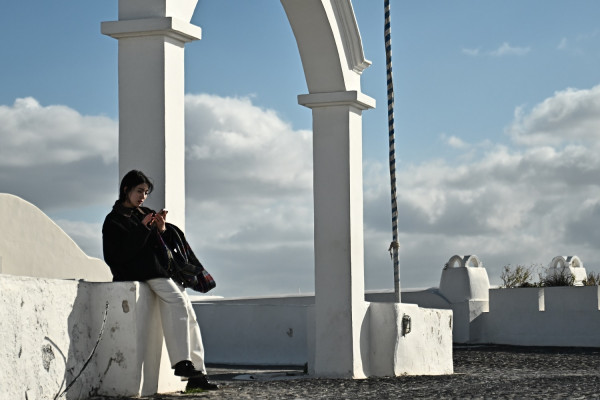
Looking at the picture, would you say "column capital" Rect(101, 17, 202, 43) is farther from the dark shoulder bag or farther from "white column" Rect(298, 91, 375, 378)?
"white column" Rect(298, 91, 375, 378)

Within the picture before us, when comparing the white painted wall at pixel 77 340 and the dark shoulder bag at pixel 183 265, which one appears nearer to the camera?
the white painted wall at pixel 77 340

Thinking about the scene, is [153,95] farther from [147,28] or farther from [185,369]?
[185,369]

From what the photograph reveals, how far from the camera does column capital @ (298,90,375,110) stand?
28.1 ft

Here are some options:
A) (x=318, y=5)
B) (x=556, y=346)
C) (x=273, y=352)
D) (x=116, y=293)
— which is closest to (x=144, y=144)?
(x=116, y=293)

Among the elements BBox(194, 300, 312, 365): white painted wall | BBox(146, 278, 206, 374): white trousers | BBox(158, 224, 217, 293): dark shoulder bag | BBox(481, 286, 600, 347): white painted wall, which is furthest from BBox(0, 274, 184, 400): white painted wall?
BBox(481, 286, 600, 347): white painted wall

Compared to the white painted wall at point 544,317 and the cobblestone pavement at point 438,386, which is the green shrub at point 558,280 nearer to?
the white painted wall at point 544,317

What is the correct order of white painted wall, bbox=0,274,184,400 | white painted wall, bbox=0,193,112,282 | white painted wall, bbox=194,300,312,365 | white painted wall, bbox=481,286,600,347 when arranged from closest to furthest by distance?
white painted wall, bbox=0,274,184,400, white painted wall, bbox=194,300,312,365, white painted wall, bbox=0,193,112,282, white painted wall, bbox=481,286,600,347

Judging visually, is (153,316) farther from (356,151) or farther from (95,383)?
(356,151)

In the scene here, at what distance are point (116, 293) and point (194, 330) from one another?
2.11 ft

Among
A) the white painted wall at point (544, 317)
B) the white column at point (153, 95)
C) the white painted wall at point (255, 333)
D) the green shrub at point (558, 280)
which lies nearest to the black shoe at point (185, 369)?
the white column at point (153, 95)

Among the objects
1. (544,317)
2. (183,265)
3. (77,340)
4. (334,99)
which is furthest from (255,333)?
(77,340)

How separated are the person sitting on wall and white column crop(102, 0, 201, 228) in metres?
0.20

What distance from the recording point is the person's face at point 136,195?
19.2 feet

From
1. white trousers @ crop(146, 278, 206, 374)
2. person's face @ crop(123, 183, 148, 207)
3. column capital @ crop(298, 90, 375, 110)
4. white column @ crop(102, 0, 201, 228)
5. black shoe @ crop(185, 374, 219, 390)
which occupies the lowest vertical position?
black shoe @ crop(185, 374, 219, 390)
